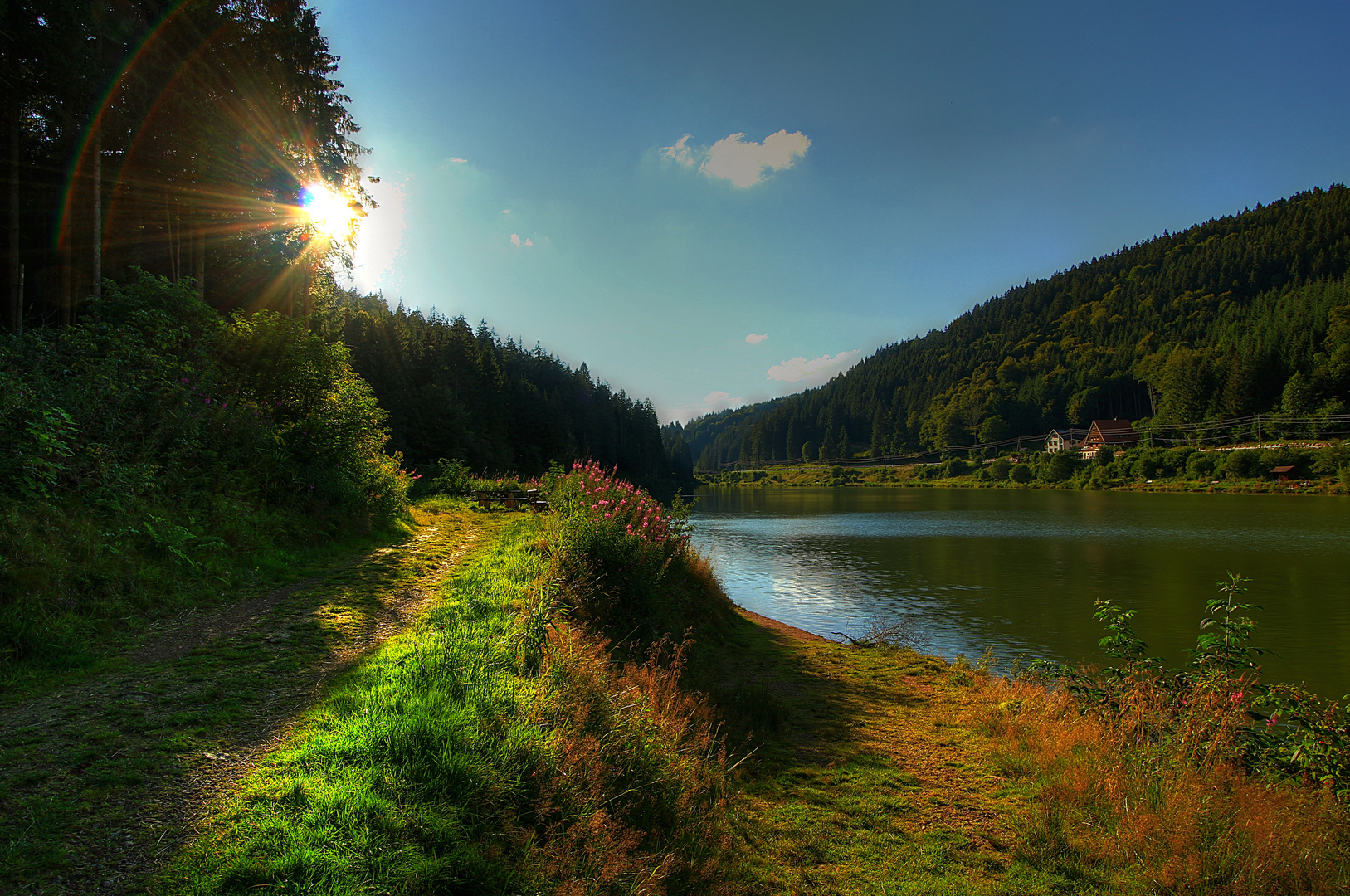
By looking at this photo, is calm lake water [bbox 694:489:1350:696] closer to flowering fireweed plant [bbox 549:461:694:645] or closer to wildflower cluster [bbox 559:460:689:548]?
wildflower cluster [bbox 559:460:689:548]

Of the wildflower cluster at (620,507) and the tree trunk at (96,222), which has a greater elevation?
the tree trunk at (96,222)

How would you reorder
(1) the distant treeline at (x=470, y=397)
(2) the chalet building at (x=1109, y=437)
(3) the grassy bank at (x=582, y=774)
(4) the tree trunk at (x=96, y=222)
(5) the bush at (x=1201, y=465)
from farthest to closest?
(2) the chalet building at (x=1109, y=437) → (5) the bush at (x=1201, y=465) → (1) the distant treeline at (x=470, y=397) → (4) the tree trunk at (x=96, y=222) → (3) the grassy bank at (x=582, y=774)

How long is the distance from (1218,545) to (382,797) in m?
43.0

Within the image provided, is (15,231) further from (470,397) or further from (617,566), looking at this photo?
(470,397)

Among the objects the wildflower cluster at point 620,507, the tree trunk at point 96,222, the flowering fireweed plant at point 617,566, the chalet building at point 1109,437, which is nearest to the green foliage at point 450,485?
the tree trunk at point 96,222

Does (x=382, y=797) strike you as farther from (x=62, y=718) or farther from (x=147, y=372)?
(x=147, y=372)

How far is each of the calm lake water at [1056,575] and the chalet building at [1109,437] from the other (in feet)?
246

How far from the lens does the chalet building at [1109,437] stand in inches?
4811

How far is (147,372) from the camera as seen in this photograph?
33.5 feet

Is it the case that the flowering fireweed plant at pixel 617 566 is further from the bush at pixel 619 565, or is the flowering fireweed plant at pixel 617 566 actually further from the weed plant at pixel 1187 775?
the weed plant at pixel 1187 775

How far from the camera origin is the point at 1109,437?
429ft

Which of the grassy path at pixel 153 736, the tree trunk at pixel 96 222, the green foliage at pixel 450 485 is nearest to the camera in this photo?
the grassy path at pixel 153 736

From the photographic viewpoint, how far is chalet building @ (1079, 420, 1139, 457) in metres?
122

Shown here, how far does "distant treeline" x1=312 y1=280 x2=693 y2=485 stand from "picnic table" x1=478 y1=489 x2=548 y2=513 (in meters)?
9.25
